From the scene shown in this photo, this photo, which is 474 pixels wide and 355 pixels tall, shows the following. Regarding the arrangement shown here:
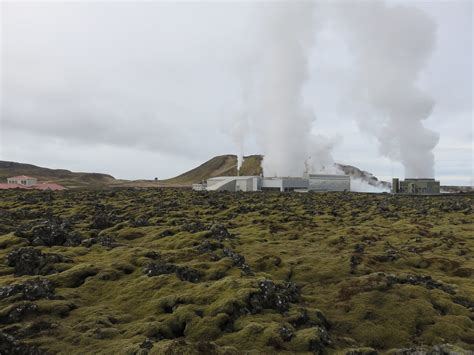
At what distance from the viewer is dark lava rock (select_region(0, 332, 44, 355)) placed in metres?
11.1

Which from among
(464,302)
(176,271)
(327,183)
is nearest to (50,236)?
(176,271)

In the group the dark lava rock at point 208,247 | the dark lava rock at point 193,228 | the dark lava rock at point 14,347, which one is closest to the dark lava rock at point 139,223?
the dark lava rock at point 193,228

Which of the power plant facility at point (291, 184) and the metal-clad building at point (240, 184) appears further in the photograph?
the metal-clad building at point (240, 184)

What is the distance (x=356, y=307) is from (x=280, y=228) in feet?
73.7

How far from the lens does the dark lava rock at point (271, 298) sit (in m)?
15.4

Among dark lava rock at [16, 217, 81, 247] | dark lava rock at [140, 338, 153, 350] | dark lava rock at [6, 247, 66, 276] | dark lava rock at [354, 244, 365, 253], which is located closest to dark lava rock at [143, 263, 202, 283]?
dark lava rock at [6, 247, 66, 276]

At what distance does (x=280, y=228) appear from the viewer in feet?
128

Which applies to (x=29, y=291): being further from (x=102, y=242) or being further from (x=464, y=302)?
(x=464, y=302)

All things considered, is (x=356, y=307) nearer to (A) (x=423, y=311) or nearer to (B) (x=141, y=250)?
→ (A) (x=423, y=311)

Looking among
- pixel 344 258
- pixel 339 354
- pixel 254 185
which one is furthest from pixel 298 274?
pixel 254 185

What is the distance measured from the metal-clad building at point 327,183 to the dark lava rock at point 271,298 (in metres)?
115

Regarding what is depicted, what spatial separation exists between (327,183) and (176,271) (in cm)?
11853

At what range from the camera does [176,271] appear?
63.1 ft

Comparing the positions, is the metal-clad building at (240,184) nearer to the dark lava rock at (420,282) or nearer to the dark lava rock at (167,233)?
the dark lava rock at (167,233)
